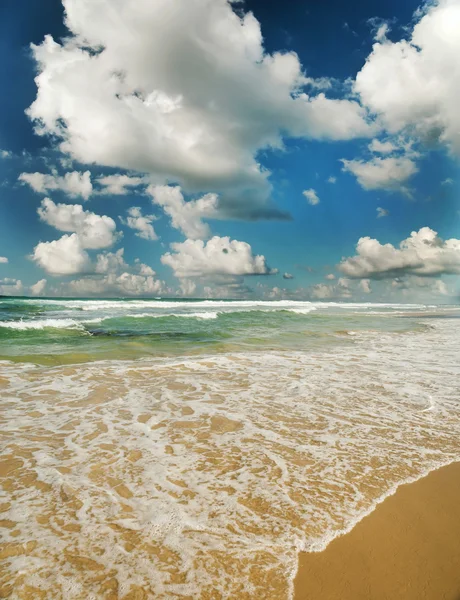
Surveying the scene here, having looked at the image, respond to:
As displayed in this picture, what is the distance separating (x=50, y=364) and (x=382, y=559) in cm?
932

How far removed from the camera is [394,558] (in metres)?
2.54

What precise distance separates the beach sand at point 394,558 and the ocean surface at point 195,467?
13 centimetres

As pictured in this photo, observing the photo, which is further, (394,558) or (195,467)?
(195,467)

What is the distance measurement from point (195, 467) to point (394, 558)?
6.63ft

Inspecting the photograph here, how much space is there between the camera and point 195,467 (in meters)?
3.85

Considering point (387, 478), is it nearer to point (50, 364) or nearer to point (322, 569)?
point (322, 569)

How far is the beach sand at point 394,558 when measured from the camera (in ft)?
7.41

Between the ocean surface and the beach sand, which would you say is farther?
the ocean surface

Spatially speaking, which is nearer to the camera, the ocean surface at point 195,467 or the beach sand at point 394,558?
the beach sand at point 394,558

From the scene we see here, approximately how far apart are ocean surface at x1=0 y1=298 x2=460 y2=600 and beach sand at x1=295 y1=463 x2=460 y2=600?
0.43 ft

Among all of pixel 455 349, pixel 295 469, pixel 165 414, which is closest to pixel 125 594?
pixel 295 469

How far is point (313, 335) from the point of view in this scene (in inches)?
688

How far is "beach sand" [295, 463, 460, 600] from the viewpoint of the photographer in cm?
226

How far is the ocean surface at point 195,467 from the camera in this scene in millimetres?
2393
